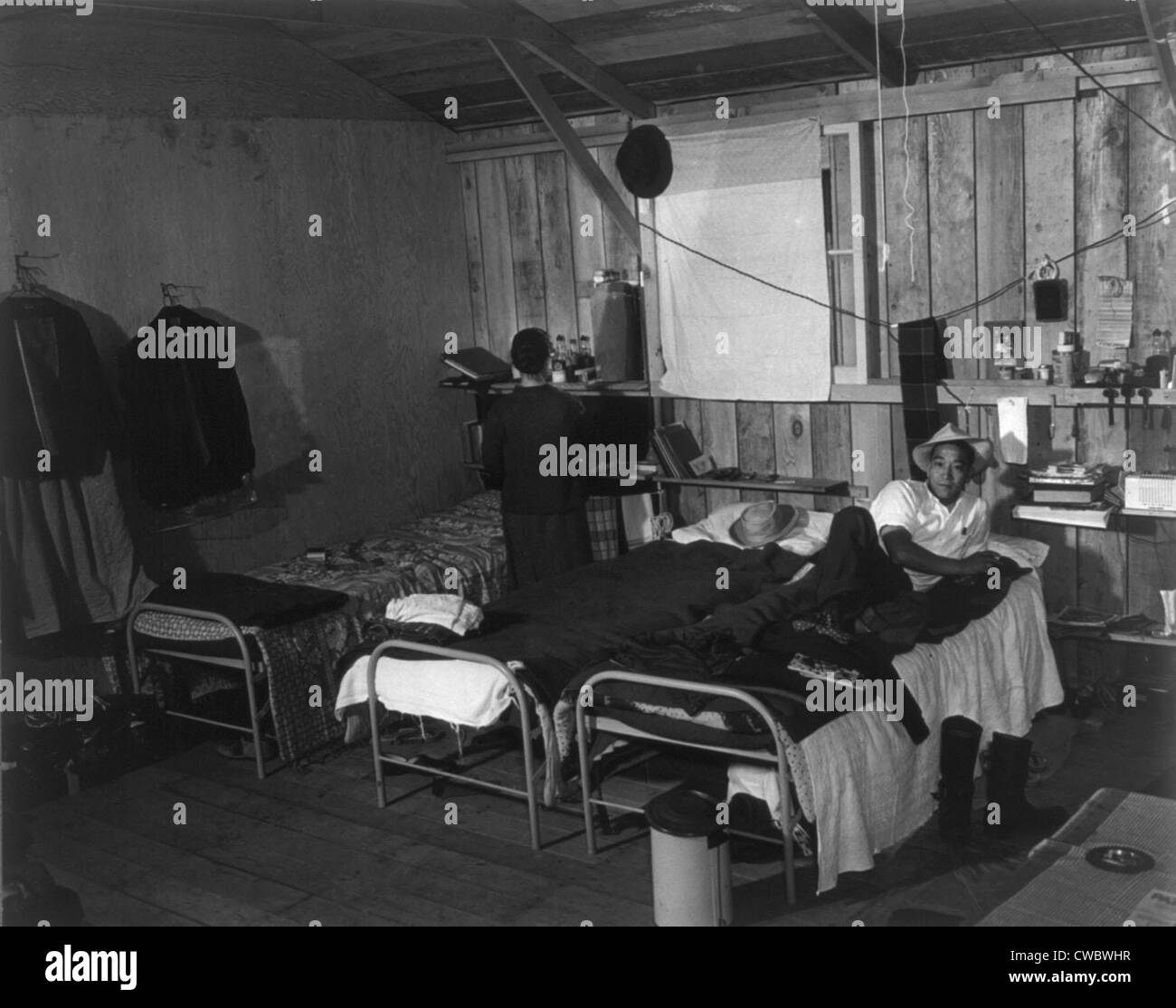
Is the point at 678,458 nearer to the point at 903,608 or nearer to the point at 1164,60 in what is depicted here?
the point at 903,608

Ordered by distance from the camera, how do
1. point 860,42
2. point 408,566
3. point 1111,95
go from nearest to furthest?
point 1111,95
point 860,42
point 408,566

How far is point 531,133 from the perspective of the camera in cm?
743

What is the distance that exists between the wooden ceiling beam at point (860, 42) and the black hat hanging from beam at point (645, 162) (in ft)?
3.37

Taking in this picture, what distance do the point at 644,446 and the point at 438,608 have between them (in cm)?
233

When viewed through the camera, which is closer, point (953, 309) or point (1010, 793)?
point (1010, 793)

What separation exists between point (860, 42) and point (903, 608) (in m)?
2.44

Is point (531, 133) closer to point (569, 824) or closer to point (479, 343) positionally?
point (479, 343)

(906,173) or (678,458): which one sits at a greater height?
(906,173)

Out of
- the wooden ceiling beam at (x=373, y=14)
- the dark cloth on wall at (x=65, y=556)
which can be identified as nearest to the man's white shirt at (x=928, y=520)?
the wooden ceiling beam at (x=373, y=14)

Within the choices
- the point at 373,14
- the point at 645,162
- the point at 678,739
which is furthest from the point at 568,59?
the point at 678,739

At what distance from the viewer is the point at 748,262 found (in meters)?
6.51

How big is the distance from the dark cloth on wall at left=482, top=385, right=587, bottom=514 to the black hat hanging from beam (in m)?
1.08

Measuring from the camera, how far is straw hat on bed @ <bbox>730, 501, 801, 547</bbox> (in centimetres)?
636

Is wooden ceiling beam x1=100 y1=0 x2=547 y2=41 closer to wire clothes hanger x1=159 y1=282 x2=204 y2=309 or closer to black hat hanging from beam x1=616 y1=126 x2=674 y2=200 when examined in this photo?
black hat hanging from beam x1=616 y1=126 x2=674 y2=200
